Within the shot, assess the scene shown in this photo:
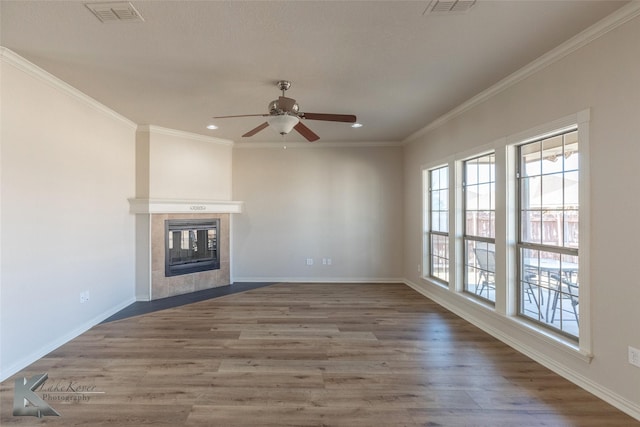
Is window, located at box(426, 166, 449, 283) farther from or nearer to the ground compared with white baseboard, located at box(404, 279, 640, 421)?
farther from the ground

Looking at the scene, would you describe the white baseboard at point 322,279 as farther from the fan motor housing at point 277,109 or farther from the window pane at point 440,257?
the fan motor housing at point 277,109

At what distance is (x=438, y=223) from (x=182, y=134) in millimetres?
4629

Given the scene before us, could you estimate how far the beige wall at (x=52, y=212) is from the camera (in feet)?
8.58

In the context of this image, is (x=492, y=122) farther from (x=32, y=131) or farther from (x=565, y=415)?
(x=32, y=131)

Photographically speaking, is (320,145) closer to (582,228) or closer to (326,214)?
(326,214)

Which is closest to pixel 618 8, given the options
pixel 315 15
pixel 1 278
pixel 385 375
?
pixel 315 15

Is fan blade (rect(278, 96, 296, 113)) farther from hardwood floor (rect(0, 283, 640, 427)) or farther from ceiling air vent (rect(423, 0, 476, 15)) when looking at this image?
hardwood floor (rect(0, 283, 640, 427))

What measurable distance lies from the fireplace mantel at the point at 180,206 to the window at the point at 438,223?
358cm

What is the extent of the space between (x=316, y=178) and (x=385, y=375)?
161 inches

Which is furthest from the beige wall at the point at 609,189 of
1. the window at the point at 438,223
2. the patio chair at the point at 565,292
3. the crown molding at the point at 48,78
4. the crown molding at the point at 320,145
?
the crown molding at the point at 48,78

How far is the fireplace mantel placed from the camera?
4664mm

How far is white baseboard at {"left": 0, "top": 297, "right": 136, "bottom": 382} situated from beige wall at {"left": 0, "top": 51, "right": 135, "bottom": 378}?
0.01 metres

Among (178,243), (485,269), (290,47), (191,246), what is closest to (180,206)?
(178,243)

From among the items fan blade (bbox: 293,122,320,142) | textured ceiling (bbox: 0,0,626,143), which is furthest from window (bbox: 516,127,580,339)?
fan blade (bbox: 293,122,320,142)
